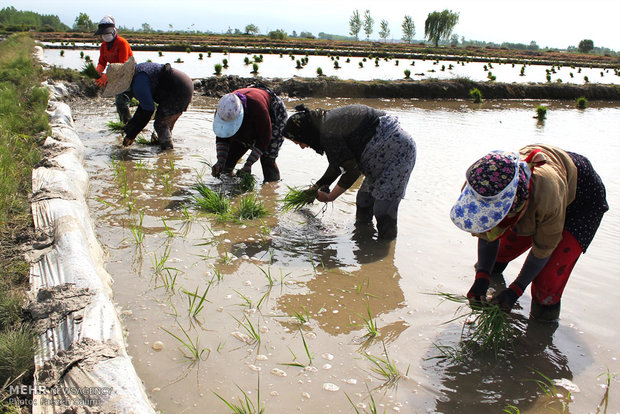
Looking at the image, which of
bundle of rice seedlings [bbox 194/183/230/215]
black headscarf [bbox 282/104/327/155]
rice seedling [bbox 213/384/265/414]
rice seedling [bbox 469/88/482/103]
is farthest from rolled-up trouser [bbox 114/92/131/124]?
→ rice seedling [bbox 469/88/482/103]

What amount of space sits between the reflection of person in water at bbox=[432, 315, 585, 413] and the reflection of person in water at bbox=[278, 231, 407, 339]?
1.30ft

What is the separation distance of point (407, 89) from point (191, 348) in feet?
40.7

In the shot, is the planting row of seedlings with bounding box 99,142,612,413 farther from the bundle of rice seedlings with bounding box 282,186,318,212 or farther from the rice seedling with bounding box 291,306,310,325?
the bundle of rice seedlings with bounding box 282,186,318,212

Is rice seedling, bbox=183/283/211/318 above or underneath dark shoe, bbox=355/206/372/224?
underneath

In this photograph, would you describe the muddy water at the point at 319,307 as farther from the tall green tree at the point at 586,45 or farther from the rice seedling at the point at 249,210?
the tall green tree at the point at 586,45

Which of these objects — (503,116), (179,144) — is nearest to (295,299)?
(179,144)

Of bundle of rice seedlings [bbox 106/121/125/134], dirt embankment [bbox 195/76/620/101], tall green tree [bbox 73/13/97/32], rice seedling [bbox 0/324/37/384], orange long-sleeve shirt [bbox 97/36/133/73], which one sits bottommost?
rice seedling [bbox 0/324/37/384]

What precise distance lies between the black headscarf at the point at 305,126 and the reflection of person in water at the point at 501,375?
5.94ft

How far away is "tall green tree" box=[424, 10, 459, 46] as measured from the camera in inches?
2591

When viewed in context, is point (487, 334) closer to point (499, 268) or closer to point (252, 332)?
point (499, 268)

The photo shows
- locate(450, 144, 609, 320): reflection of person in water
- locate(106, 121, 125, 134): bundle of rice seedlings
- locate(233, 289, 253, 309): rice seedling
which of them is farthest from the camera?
locate(106, 121, 125, 134): bundle of rice seedlings

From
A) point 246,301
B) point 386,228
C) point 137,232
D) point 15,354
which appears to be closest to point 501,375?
point 246,301

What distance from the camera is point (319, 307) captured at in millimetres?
2865

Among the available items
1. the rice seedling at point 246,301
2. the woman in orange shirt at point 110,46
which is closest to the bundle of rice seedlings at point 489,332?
the rice seedling at point 246,301
